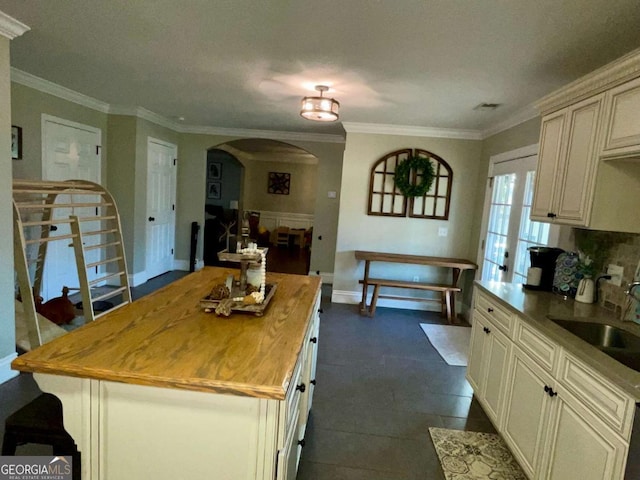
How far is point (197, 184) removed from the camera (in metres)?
6.34

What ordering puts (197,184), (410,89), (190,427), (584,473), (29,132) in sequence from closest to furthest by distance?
(190,427)
(584,473)
(410,89)
(29,132)
(197,184)

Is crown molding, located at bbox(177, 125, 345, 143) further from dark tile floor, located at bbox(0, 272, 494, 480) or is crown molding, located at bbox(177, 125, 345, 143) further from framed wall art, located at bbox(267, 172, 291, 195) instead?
framed wall art, located at bbox(267, 172, 291, 195)

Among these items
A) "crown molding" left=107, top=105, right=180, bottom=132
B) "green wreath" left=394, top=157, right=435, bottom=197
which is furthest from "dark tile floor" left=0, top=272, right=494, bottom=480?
"crown molding" left=107, top=105, right=180, bottom=132

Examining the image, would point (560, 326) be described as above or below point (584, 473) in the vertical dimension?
above

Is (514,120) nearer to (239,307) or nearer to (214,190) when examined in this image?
(239,307)

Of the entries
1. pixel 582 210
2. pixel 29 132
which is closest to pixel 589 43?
pixel 582 210

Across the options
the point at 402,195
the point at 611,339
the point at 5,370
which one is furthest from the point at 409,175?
the point at 5,370

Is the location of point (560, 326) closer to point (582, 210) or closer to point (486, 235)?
point (582, 210)

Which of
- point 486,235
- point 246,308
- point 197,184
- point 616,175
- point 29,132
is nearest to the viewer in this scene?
point 246,308

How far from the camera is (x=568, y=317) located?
2053 mm

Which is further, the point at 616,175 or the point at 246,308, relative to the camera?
the point at 616,175

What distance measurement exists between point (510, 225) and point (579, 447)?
268 cm

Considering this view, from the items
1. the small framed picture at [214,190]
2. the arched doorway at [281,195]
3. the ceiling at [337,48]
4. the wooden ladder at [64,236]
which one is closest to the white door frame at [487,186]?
the ceiling at [337,48]

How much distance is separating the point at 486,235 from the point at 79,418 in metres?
4.32
